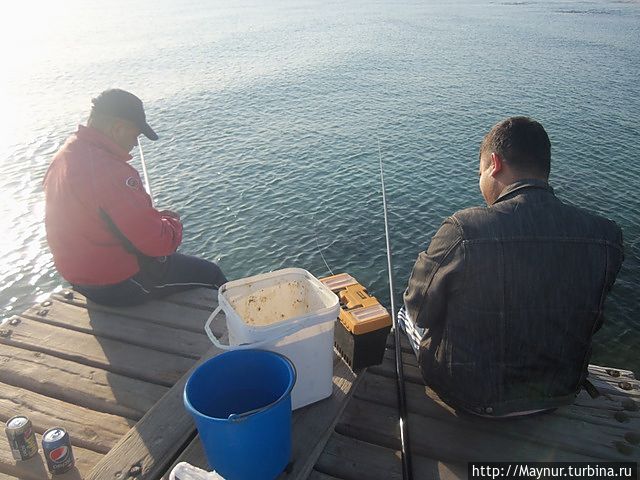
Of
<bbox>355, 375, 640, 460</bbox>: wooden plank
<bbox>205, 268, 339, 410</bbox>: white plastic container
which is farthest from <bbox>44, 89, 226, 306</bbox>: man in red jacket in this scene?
<bbox>355, 375, 640, 460</bbox>: wooden plank

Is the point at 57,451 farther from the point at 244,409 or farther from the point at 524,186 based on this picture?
the point at 524,186

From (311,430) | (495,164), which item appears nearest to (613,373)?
(495,164)

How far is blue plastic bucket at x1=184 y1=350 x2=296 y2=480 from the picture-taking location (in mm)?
2834

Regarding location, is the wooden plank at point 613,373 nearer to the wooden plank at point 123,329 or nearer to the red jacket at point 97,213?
the wooden plank at point 123,329

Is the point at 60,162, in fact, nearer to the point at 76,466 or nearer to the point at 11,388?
the point at 11,388

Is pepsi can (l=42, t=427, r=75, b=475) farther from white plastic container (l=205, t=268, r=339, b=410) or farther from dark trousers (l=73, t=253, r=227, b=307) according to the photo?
dark trousers (l=73, t=253, r=227, b=307)

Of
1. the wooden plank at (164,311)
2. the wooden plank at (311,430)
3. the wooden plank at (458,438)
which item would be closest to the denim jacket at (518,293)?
the wooden plank at (458,438)

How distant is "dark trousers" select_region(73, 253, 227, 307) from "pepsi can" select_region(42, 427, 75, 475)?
2.09 metres

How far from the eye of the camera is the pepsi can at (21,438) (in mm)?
3408

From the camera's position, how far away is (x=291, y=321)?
3365mm

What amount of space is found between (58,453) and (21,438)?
34cm

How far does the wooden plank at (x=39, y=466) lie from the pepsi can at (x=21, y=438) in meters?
0.05

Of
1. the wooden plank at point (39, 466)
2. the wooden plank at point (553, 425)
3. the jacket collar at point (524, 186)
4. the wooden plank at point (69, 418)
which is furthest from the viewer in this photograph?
the wooden plank at point (69, 418)

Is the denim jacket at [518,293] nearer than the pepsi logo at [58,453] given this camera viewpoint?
Yes
